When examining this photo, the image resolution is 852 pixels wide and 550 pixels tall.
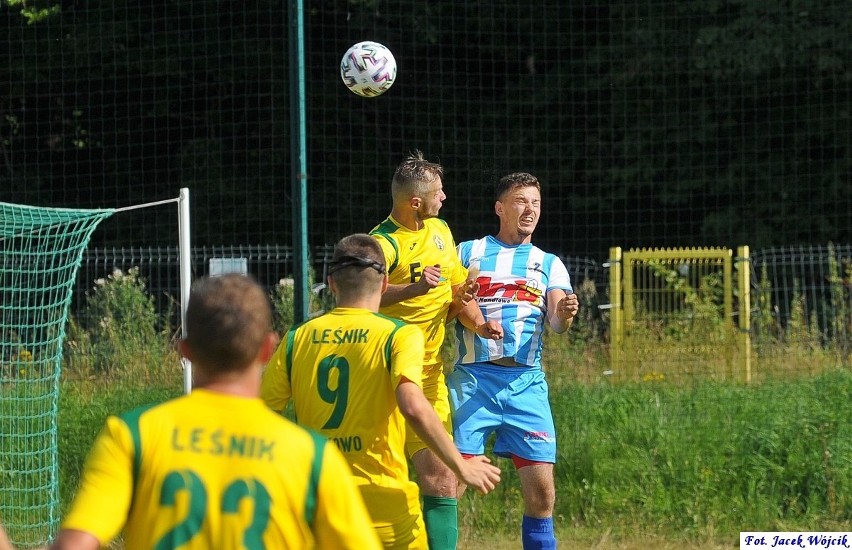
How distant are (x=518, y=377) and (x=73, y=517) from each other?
3.36 meters

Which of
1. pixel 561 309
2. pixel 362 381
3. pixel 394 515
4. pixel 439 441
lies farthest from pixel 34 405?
pixel 439 441

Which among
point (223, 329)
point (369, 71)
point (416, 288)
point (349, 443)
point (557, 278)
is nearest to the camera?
point (223, 329)

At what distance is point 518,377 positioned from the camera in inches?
209

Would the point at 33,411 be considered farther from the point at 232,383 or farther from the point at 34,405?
the point at 232,383

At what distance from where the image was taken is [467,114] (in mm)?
13930

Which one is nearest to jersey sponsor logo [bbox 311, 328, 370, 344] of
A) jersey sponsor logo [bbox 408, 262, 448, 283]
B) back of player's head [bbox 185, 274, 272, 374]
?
back of player's head [bbox 185, 274, 272, 374]

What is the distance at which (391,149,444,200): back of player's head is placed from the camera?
5.14 m

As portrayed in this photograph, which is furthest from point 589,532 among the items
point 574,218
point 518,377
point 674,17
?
point 674,17

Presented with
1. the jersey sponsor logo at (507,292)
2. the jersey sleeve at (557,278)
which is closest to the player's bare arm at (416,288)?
the jersey sponsor logo at (507,292)

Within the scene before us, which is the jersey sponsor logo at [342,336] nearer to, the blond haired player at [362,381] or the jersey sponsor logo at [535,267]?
the blond haired player at [362,381]

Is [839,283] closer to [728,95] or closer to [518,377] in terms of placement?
[728,95]

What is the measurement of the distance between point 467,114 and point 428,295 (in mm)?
8980

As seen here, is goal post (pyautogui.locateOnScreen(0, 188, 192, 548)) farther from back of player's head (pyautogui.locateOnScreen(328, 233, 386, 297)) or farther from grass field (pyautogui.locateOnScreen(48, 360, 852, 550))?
back of player's head (pyautogui.locateOnScreen(328, 233, 386, 297))

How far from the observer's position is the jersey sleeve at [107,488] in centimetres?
215
